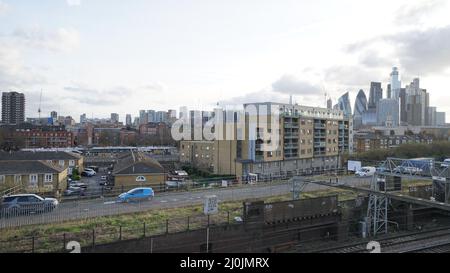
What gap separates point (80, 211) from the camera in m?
14.6

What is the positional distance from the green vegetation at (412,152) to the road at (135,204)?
21910mm

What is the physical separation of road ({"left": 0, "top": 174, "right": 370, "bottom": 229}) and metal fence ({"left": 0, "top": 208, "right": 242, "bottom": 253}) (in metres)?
1.91

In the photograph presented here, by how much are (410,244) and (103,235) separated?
11.2 meters

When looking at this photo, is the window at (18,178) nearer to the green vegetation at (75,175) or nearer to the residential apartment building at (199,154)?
the green vegetation at (75,175)

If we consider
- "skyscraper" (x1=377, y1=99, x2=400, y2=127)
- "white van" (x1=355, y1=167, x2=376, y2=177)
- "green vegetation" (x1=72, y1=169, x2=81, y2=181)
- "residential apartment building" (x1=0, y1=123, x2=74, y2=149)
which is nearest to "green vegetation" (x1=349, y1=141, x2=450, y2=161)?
"white van" (x1=355, y1=167, x2=376, y2=177)

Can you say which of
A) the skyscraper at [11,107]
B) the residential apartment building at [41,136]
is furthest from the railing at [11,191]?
the skyscraper at [11,107]

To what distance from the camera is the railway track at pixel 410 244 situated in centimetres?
1319

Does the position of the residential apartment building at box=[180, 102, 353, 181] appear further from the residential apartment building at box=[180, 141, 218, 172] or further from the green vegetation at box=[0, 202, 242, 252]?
the green vegetation at box=[0, 202, 242, 252]

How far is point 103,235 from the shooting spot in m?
11.5

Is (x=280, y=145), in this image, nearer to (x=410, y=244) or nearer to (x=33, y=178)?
(x=33, y=178)

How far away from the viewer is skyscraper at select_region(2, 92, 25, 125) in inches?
4102
